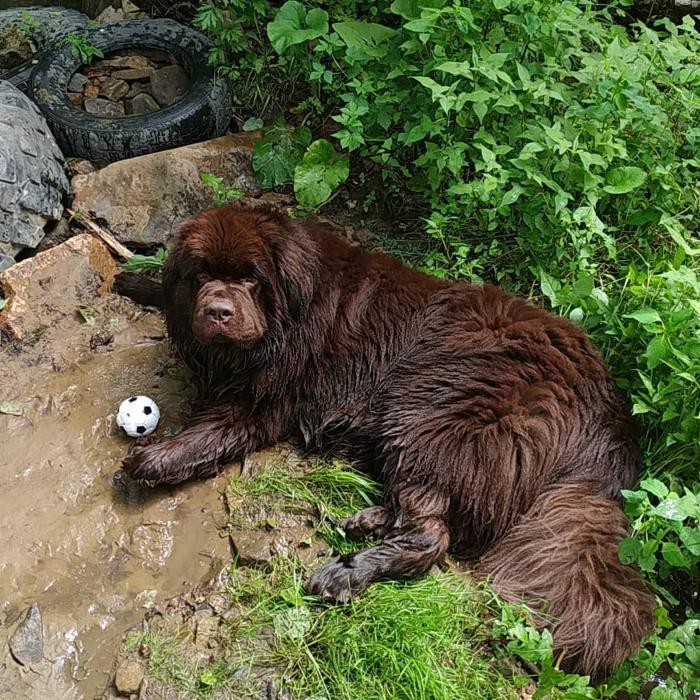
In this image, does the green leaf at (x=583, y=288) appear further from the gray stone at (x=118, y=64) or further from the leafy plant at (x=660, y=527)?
the gray stone at (x=118, y=64)

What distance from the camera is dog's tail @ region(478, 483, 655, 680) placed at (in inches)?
116

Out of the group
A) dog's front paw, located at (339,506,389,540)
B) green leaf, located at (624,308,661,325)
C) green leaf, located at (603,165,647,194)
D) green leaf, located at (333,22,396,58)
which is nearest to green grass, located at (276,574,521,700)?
dog's front paw, located at (339,506,389,540)

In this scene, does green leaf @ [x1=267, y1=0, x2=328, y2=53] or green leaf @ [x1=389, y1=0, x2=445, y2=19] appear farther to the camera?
green leaf @ [x1=267, y1=0, x2=328, y2=53]

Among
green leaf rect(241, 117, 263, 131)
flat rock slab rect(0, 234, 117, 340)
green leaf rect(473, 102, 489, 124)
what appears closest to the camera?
green leaf rect(473, 102, 489, 124)

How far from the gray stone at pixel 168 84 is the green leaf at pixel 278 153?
1018 mm

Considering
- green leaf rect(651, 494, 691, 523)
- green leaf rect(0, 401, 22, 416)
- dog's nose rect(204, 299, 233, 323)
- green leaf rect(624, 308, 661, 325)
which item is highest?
green leaf rect(624, 308, 661, 325)

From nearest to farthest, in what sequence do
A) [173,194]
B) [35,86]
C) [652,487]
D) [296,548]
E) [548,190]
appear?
[652,487] → [296,548] → [548,190] → [173,194] → [35,86]

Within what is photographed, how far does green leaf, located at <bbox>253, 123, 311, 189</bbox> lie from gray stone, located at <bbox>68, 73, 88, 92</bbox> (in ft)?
5.23

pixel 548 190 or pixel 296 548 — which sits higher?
pixel 548 190

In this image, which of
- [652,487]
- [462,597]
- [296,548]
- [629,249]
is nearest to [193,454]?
[296,548]

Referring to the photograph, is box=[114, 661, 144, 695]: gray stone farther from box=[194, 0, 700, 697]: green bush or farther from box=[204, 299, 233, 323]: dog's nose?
box=[194, 0, 700, 697]: green bush

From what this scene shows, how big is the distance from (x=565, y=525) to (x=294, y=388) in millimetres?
1440

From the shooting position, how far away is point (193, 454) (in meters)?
3.63

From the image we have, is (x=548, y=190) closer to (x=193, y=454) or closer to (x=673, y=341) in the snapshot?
(x=673, y=341)
